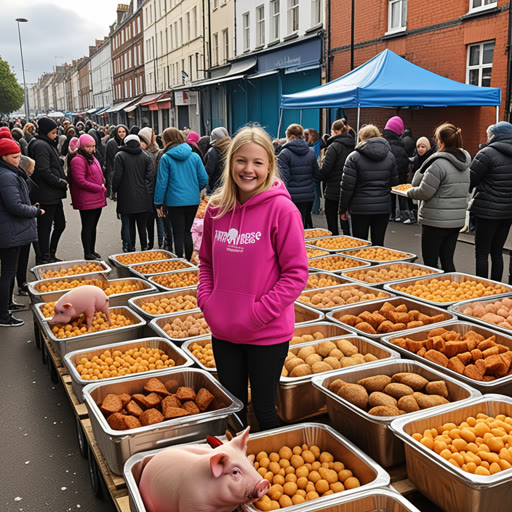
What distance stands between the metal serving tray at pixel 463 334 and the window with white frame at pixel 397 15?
13561mm

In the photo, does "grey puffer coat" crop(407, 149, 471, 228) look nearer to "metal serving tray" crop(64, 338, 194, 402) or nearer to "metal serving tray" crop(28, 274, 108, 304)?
"metal serving tray" crop(64, 338, 194, 402)

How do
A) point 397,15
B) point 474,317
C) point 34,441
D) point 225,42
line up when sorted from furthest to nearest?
point 225,42, point 397,15, point 474,317, point 34,441

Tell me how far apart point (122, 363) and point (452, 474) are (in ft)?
8.18

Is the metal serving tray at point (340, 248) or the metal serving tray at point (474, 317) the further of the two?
the metal serving tray at point (340, 248)

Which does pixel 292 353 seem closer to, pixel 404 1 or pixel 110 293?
pixel 110 293

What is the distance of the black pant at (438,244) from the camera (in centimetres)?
670

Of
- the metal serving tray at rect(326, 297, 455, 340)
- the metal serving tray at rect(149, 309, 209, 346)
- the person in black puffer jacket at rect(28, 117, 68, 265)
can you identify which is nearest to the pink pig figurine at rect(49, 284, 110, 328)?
the metal serving tray at rect(149, 309, 209, 346)

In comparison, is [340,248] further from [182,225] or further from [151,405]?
[151,405]

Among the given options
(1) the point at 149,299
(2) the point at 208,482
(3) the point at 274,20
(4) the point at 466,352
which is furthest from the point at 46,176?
(3) the point at 274,20

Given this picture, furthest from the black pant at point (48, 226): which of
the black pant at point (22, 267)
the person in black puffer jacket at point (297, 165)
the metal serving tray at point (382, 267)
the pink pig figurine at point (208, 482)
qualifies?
the pink pig figurine at point (208, 482)

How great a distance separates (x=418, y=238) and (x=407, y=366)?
7487mm

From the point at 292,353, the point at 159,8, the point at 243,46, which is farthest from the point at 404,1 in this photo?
the point at 159,8

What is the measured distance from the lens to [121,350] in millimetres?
4508

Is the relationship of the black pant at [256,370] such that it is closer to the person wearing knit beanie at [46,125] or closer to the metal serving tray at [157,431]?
the metal serving tray at [157,431]
